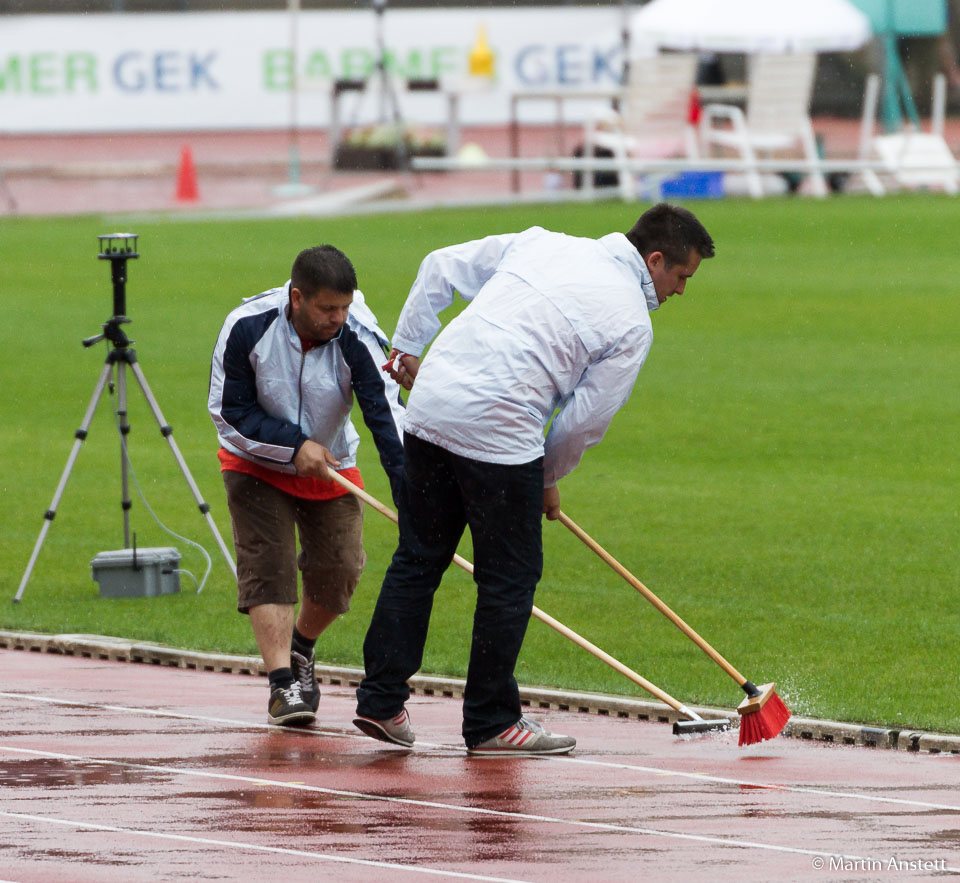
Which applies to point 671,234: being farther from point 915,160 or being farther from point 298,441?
point 915,160

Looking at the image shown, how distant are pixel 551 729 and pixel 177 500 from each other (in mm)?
6259

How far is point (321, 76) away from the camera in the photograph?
40.7m

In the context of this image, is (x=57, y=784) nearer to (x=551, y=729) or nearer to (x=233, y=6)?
(x=551, y=729)

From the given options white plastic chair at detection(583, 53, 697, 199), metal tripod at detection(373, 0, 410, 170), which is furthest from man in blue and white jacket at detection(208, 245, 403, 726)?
metal tripod at detection(373, 0, 410, 170)

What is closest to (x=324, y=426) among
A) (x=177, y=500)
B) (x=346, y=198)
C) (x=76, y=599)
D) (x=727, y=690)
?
(x=727, y=690)

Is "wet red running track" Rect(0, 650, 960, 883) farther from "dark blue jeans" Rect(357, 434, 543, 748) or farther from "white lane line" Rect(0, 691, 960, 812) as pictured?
"dark blue jeans" Rect(357, 434, 543, 748)

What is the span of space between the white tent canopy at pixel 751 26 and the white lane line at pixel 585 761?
85.6ft

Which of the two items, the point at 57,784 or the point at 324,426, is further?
the point at 324,426

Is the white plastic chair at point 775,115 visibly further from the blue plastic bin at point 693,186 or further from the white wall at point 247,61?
the white wall at point 247,61

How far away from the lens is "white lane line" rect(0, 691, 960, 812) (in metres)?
6.64

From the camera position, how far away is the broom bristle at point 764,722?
7508 millimetres

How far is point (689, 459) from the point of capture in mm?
15211

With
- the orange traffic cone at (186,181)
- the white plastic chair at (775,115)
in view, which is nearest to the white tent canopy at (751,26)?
the white plastic chair at (775,115)

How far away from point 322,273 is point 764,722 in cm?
222
